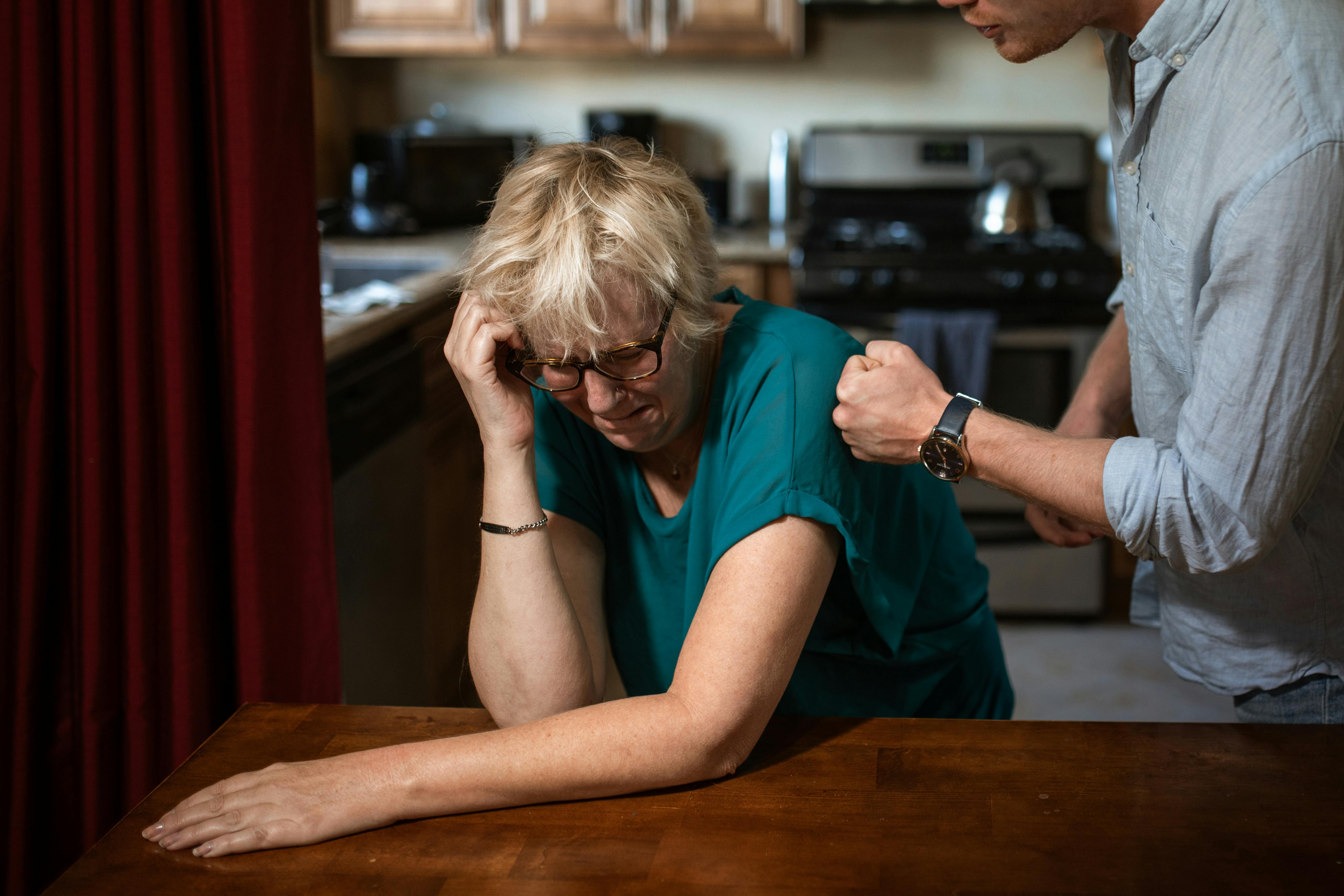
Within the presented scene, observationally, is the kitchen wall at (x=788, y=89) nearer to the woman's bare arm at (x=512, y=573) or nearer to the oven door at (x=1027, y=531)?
the oven door at (x=1027, y=531)

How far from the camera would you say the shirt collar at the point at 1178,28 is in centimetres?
100

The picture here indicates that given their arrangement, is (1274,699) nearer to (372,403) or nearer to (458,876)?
(458,876)

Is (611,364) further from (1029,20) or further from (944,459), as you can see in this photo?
(1029,20)

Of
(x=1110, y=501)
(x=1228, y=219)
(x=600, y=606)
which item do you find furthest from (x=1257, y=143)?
(x=600, y=606)

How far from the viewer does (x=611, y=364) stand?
3.64ft

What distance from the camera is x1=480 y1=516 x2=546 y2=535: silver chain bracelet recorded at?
117 cm

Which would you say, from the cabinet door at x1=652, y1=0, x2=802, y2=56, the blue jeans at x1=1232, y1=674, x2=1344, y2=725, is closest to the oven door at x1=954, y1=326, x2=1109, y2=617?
the cabinet door at x1=652, y1=0, x2=802, y2=56

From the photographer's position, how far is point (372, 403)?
219 centimetres

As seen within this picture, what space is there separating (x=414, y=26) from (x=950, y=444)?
2.83 metres

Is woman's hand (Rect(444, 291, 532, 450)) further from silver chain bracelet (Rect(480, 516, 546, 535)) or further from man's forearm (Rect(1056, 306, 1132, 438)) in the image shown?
man's forearm (Rect(1056, 306, 1132, 438))

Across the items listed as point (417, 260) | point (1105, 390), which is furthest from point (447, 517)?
point (1105, 390)

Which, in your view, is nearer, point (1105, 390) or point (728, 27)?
point (1105, 390)

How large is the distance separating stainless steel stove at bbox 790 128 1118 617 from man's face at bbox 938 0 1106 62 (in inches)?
79.6

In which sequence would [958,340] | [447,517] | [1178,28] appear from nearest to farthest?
[1178,28] → [447,517] → [958,340]
